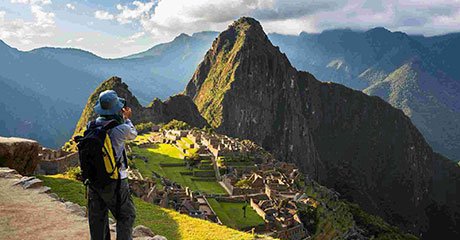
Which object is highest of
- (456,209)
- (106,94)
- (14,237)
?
(106,94)

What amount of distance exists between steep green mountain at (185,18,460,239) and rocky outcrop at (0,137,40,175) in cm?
10545

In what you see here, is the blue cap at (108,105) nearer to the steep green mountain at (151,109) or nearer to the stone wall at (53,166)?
the stone wall at (53,166)

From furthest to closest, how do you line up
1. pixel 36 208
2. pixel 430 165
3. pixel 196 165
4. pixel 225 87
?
pixel 430 165 < pixel 225 87 < pixel 196 165 < pixel 36 208

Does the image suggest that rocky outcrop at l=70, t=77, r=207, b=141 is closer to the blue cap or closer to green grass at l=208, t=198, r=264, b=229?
green grass at l=208, t=198, r=264, b=229

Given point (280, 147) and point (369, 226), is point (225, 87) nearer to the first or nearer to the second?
point (280, 147)

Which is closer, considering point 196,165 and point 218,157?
point 196,165

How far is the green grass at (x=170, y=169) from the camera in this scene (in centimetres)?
3918

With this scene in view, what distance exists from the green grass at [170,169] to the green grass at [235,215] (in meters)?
4.67

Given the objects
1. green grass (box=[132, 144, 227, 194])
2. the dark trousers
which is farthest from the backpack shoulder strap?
green grass (box=[132, 144, 227, 194])

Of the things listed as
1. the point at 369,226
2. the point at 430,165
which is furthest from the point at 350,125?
the point at 369,226

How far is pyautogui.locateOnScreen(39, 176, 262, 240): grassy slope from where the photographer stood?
1118cm

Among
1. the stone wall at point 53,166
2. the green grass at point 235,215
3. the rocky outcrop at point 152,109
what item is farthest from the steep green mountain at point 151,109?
the stone wall at point 53,166

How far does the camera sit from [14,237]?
25.7ft

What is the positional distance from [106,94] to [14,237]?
3.29 m
